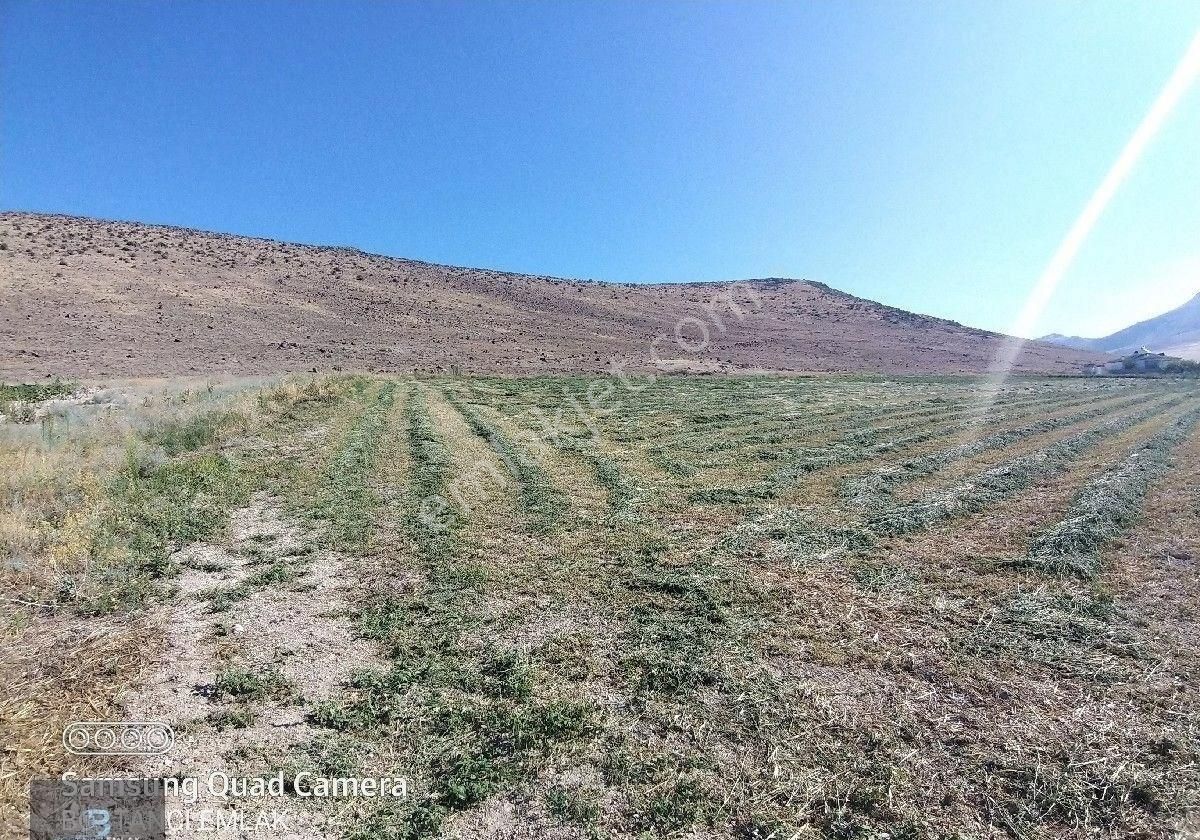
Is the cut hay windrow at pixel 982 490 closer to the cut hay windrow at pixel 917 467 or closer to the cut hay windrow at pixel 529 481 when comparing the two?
the cut hay windrow at pixel 917 467

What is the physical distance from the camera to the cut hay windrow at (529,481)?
1014 centimetres

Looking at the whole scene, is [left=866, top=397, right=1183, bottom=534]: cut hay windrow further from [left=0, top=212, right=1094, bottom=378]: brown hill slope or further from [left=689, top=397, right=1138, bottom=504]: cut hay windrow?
[left=0, top=212, right=1094, bottom=378]: brown hill slope

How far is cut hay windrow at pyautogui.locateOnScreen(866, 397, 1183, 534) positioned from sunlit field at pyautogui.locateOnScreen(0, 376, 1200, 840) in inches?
4.8

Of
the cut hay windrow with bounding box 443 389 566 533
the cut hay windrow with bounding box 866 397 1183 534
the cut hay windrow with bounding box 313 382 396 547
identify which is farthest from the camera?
the cut hay windrow with bounding box 443 389 566 533

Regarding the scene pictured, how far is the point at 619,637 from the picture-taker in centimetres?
623

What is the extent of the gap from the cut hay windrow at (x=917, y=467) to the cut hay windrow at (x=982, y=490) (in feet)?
2.32

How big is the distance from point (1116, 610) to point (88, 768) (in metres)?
10.7

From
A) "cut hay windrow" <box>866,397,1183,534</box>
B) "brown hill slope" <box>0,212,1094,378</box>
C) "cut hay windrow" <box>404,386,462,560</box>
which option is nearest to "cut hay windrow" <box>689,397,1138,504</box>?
"cut hay windrow" <box>866,397,1183,534</box>

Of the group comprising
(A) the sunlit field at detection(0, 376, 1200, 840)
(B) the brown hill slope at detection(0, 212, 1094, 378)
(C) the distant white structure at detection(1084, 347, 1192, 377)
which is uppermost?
(B) the brown hill slope at detection(0, 212, 1094, 378)

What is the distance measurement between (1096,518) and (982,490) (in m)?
2.15

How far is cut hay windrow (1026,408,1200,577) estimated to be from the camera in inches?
317

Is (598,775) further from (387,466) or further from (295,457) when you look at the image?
(295,457)
